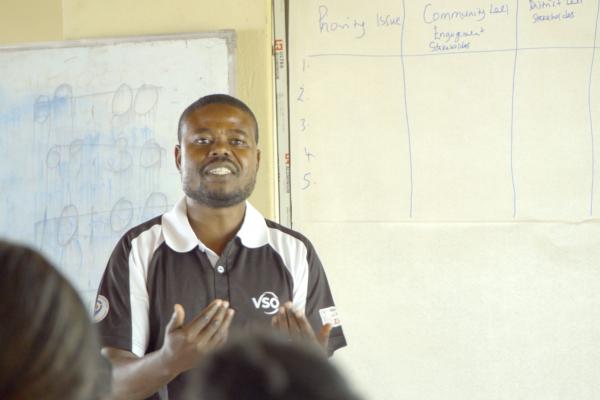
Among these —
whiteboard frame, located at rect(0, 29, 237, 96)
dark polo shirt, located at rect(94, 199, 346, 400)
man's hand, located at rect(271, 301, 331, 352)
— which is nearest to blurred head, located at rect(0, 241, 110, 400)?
man's hand, located at rect(271, 301, 331, 352)

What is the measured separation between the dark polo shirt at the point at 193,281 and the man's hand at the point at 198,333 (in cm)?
15

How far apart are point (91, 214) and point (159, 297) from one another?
118cm

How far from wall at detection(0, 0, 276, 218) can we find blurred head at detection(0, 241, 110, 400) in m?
2.05

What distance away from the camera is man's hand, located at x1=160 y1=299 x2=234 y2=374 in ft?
4.91

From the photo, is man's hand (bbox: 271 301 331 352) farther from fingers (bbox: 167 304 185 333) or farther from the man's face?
the man's face

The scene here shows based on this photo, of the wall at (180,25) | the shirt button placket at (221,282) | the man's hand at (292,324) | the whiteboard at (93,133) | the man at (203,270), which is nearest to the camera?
the man's hand at (292,324)

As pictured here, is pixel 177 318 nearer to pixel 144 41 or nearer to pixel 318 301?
pixel 318 301

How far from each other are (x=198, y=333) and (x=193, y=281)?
0.96ft

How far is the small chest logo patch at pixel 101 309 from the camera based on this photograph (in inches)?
67.7

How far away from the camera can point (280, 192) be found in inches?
103

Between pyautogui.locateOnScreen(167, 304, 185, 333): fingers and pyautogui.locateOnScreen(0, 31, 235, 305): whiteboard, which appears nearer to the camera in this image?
pyautogui.locateOnScreen(167, 304, 185, 333): fingers

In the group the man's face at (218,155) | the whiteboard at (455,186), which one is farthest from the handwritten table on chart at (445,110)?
the man's face at (218,155)

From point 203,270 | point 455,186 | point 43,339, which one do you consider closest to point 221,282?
point 203,270

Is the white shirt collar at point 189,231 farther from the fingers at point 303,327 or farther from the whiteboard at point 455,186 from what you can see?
the whiteboard at point 455,186
